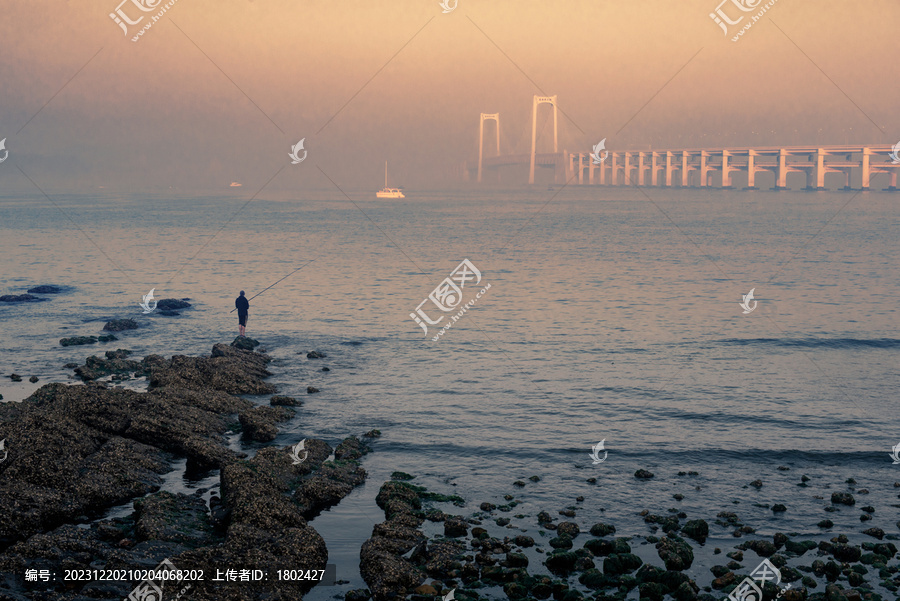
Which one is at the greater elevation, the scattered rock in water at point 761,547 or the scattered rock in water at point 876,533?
the scattered rock in water at point 876,533

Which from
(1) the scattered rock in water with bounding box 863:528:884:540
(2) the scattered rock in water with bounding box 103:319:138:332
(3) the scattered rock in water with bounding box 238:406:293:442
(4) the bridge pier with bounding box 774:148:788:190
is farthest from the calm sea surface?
(4) the bridge pier with bounding box 774:148:788:190

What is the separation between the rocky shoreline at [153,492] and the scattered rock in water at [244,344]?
6.10 m

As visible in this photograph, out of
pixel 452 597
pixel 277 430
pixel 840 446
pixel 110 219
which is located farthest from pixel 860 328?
pixel 110 219

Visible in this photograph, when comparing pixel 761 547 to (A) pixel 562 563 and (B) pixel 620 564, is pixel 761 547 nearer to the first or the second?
(B) pixel 620 564

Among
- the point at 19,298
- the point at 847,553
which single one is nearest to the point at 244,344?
the point at 19,298

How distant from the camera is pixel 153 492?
1351 centimetres

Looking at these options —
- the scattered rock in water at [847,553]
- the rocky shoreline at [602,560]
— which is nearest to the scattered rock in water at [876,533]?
the rocky shoreline at [602,560]

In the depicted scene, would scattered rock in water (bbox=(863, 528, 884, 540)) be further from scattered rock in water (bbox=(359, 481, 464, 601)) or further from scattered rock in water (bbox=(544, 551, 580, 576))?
scattered rock in water (bbox=(359, 481, 464, 601))

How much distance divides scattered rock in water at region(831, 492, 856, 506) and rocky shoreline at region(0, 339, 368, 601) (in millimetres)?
8515

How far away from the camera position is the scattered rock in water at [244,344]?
25.6 m

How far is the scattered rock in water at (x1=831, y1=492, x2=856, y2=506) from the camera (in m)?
13.4

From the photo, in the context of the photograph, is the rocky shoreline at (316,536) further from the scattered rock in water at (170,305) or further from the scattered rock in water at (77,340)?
the scattered rock in water at (170,305)

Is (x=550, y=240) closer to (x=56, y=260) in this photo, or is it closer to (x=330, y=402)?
(x=56, y=260)

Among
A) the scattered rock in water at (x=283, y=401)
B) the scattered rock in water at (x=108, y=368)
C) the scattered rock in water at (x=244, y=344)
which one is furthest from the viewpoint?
the scattered rock in water at (x=244, y=344)
